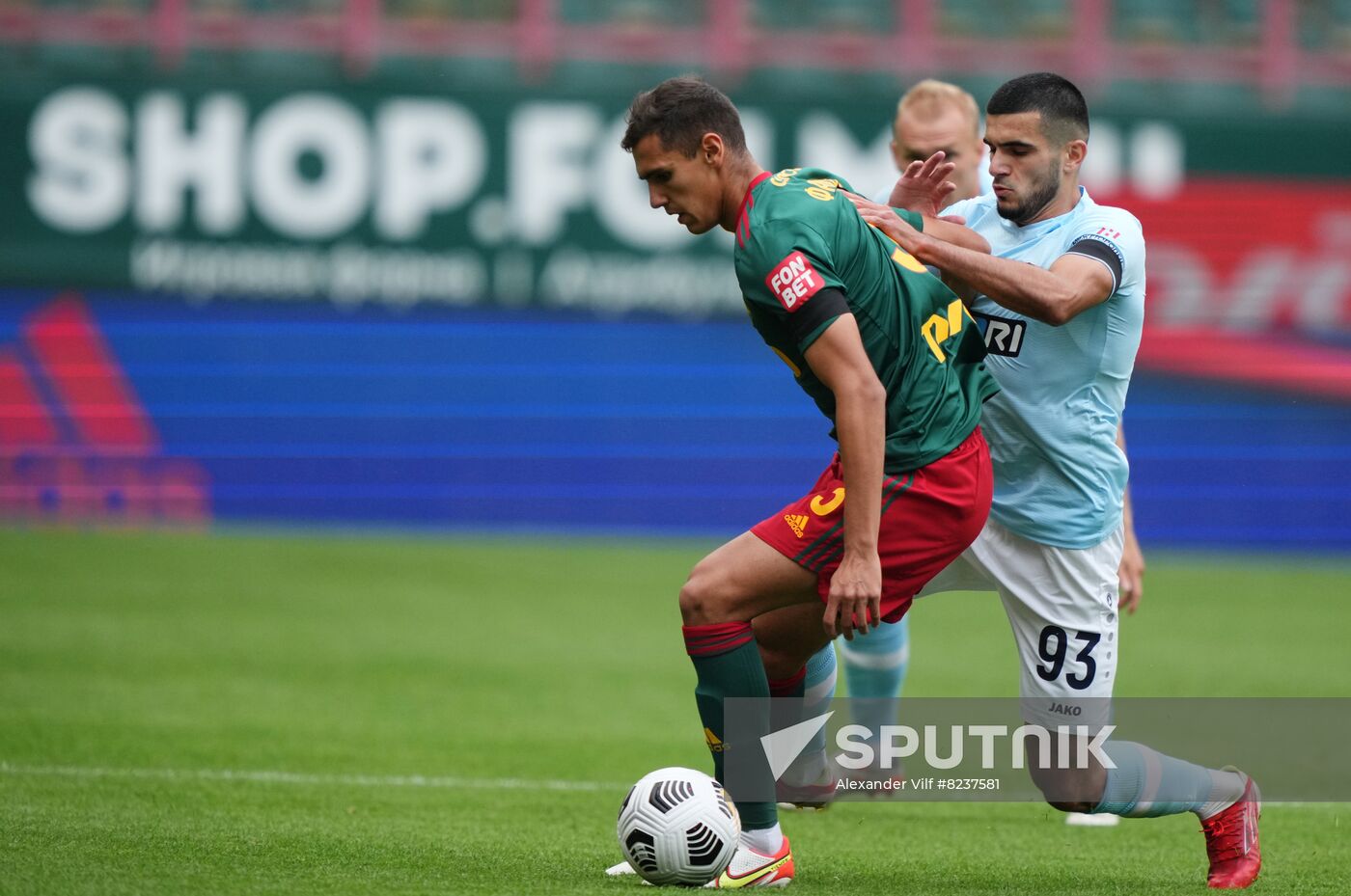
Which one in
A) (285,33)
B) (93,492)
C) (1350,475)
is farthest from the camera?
(285,33)

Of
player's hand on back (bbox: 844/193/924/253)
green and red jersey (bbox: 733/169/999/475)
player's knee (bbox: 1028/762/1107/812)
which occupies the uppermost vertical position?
player's hand on back (bbox: 844/193/924/253)

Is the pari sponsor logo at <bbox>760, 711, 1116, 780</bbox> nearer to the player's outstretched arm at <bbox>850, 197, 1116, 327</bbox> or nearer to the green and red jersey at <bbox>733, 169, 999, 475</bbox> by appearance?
the green and red jersey at <bbox>733, 169, 999, 475</bbox>

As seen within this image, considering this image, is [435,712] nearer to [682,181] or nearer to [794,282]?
[682,181]

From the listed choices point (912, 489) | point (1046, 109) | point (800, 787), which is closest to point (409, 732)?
point (800, 787)

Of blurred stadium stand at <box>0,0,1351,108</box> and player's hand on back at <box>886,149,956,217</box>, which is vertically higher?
blurred stadium stand at <box>0,0,1351,108</box>

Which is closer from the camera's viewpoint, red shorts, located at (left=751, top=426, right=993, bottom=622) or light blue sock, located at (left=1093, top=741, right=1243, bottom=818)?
red shorts, located at (left=751, top=426, right=993, bottom=622)

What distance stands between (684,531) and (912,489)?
10.5m

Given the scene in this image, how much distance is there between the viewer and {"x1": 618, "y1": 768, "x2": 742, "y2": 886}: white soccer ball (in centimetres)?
439

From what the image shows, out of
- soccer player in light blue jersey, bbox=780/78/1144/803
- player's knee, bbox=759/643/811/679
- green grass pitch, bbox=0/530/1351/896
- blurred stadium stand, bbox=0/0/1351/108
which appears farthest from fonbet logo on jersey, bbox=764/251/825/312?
blurred stadium stand, bbox=0/0/1351/108

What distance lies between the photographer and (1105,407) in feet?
16.3

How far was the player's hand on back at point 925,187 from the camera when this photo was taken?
15.9ft

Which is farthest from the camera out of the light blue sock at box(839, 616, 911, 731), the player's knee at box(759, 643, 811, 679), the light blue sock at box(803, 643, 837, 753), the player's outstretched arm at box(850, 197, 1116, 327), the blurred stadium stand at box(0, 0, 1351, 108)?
the blurred stadium stand at box(0, 0, 1351, 108)

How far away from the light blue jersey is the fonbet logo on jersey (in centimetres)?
96

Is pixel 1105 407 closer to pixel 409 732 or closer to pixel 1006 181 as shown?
pixel 1006 181
